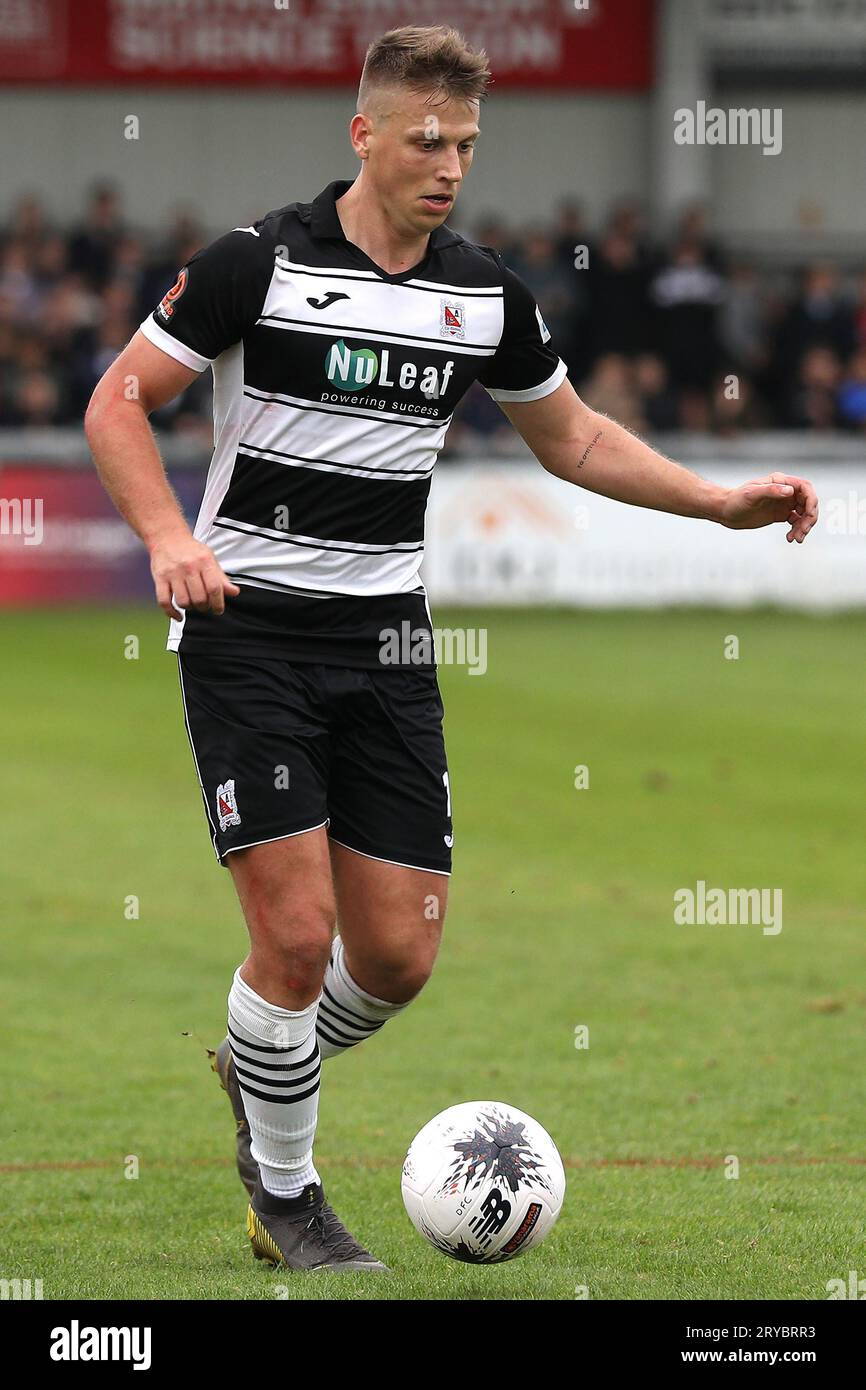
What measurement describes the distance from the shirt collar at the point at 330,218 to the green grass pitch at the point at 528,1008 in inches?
93.7

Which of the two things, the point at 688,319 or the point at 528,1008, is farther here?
the point at 688,319

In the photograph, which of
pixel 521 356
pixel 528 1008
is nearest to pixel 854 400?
pixel 528 1008

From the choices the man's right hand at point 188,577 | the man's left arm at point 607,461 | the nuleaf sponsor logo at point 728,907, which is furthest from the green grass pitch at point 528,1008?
the man's left arm at point 607,461

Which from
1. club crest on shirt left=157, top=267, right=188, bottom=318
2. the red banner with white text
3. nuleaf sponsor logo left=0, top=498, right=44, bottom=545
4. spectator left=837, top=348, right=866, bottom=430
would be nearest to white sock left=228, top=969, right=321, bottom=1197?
club crest on shirt left=157, top=267, right=188, bottom=318

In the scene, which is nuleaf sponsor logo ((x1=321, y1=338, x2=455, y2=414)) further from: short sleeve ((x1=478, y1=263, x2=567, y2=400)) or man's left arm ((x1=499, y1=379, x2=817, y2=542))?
man's left arm ((x1=499, y1=379, x2=817, y2=542))

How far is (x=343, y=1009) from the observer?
552 cm

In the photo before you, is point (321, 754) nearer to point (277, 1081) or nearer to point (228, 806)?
point (228, 806)

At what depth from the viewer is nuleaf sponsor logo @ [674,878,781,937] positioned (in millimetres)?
9516

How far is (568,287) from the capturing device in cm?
2333

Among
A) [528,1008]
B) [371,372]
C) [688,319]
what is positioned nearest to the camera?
[371,372]

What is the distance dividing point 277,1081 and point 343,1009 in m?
0.50

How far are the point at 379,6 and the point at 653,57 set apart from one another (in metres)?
3.66
